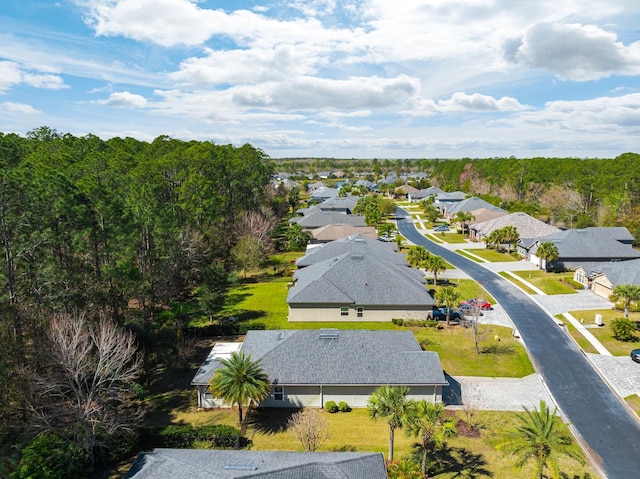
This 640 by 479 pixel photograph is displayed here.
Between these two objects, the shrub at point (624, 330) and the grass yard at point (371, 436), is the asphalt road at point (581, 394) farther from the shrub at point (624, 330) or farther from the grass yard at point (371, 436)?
the shrub at point (624, 330)

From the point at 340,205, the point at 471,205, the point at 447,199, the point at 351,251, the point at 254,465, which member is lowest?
the point at 254,465

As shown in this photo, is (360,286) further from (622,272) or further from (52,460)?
(52,460)

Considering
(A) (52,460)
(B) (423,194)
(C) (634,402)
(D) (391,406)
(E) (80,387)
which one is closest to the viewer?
(A) (52,460)

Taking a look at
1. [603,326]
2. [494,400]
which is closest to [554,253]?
[603,326]

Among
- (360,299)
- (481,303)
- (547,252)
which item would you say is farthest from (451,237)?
(360,299)

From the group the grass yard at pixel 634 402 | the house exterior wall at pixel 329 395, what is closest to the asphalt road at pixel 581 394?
the grass yard at pixel 634 402

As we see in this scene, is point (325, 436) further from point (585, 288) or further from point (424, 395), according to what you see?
point (585, 288)

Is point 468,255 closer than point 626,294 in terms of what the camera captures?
No
